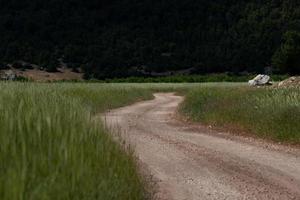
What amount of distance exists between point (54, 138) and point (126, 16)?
481 feet

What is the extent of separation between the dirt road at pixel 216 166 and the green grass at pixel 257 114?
0.95 meters

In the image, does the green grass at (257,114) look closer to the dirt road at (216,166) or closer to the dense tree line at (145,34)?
the dirt road at (216,166)

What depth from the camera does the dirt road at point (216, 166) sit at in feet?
33.2

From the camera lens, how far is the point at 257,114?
65.6 ft

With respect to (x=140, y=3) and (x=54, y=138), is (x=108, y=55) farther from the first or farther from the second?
(x=54, y=138)

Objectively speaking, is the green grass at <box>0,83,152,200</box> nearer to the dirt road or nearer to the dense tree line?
the dirt road

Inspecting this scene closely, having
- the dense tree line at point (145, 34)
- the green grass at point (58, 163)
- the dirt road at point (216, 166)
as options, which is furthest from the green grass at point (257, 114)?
the dense tree line at point (145, 34)

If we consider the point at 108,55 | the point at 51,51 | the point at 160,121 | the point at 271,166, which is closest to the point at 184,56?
the point at 108,55

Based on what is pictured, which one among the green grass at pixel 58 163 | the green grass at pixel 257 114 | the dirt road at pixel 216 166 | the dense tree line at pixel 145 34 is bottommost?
the dirt road at pixel 216 166

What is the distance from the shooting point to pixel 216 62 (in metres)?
136

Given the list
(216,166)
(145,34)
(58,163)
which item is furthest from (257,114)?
(145,34)

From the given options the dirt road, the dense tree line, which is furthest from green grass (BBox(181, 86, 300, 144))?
the dense tree line

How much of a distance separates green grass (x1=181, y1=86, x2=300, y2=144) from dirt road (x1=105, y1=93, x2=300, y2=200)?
0.95 m

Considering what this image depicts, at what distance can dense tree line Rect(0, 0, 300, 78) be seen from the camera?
131 meters
